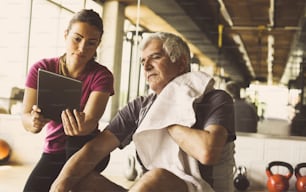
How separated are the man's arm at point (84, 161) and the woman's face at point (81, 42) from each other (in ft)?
0.36

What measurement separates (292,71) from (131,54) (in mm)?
300

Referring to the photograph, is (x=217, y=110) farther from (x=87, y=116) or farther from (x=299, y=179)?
(x=299, y=179)

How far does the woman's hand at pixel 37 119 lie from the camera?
1.63 ft

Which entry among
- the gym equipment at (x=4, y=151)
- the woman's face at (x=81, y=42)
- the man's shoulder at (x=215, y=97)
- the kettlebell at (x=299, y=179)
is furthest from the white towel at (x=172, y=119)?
the kettlebell at (x=299, y=179)

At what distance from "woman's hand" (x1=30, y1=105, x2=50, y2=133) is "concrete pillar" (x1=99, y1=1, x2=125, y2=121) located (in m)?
0.08

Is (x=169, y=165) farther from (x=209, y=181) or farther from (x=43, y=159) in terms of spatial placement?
(x=43, y=159)

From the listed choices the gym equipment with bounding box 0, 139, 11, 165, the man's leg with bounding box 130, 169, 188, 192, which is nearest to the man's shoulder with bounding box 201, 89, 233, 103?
the man's leg with bounding box 130, 169, 188, 192

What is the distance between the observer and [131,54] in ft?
1.91

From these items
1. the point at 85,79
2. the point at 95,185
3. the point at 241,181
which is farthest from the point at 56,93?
the point at 241,181

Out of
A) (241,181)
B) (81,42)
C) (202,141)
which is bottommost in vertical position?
(241,181)

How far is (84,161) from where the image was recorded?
1.71ft

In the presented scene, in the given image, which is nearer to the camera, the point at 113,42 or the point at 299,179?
the point at 113,42

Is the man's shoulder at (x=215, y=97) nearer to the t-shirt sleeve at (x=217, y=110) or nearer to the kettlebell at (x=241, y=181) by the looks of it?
the t-shirt sleeve at (x=217, y=110)

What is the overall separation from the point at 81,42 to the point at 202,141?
0.20 m
